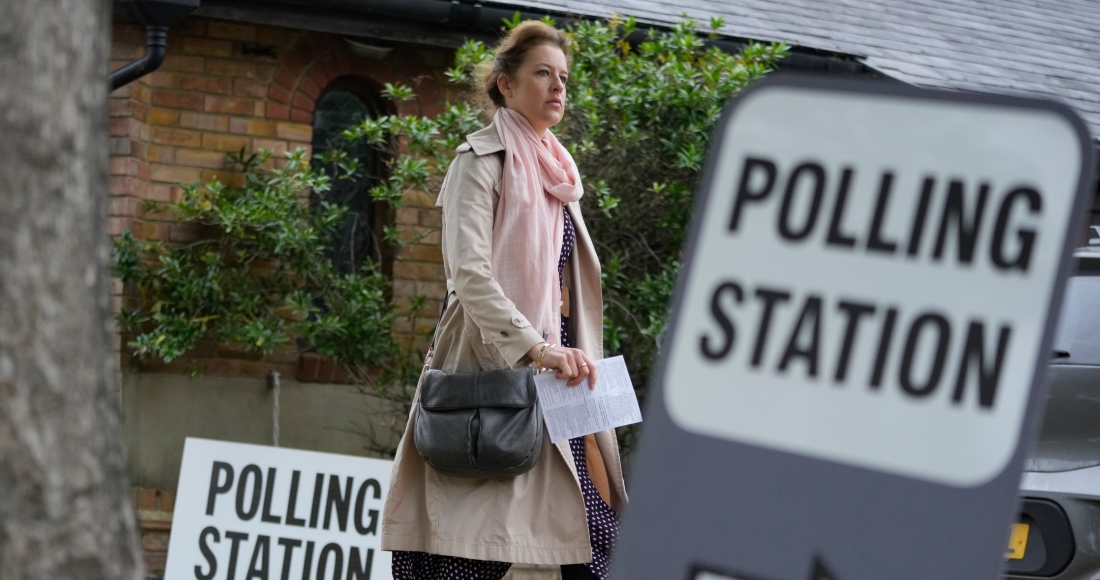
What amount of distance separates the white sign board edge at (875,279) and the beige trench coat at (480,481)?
67.3 inches

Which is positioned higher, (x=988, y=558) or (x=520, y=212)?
(x=520, y=212)

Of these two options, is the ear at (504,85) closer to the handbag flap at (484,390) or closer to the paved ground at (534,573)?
the handbag flap at (484,390)

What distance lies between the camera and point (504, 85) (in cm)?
396

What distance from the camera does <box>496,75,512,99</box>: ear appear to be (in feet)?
13.0

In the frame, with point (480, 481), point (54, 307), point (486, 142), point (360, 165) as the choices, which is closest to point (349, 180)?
point (360, 165)

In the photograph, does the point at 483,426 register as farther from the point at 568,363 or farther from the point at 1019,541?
the point at 1019,541

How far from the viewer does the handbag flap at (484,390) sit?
142 inches

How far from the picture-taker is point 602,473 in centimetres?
387

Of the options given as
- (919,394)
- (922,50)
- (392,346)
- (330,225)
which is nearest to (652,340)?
(392,346)

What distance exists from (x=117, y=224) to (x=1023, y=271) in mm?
6135

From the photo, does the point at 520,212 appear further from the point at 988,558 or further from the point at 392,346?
the point at 392,346

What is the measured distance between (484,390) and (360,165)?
4451mm

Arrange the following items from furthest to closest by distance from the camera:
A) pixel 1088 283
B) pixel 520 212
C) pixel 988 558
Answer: pixel 1088 283 → pixel 520 212 → pixel 988 558

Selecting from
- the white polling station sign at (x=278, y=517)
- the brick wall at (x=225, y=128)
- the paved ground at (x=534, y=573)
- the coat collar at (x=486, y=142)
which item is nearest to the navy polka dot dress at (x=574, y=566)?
the coat collar at (x=486, y=142)
